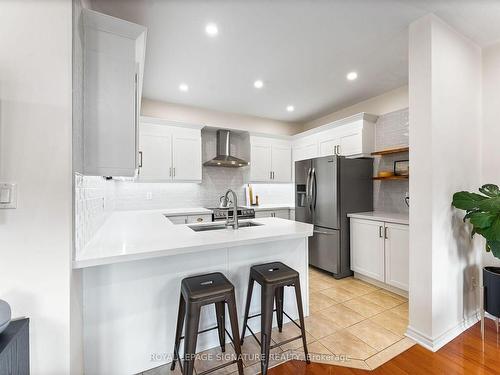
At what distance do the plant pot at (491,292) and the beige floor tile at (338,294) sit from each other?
114 centimetres

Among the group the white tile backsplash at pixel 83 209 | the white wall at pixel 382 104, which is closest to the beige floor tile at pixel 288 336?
the white tile backsplash at pixel 83 209

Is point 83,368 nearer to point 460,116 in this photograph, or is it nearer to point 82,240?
point 82,240

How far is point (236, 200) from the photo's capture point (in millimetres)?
1908

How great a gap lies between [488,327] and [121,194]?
15.4 feet

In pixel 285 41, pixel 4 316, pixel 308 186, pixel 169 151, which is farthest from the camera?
pixel 169 151

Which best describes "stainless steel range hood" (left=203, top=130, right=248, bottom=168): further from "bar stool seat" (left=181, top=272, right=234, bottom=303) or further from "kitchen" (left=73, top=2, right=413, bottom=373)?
"bar stool seat" (left=181, top=272, right=234, bottom=303)

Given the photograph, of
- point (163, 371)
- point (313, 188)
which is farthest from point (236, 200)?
point (313, 188)

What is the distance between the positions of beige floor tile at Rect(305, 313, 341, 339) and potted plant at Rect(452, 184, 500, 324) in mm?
1292

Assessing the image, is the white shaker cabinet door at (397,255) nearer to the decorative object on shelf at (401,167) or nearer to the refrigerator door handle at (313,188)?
the decorative object on shelf at (401,167)

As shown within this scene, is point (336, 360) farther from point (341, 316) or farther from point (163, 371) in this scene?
point (163, 371)

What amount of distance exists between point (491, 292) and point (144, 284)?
2.79 metres

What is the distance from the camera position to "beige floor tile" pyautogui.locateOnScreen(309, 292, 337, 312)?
7.97 feet

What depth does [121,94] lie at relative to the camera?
4.66 feet

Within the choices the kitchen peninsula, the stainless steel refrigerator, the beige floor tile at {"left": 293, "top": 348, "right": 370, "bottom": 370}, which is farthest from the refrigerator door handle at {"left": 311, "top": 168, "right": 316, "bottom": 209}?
the beige floor tile at {"left": 293, "top": 348, "right": 370, "bottom": 370}
